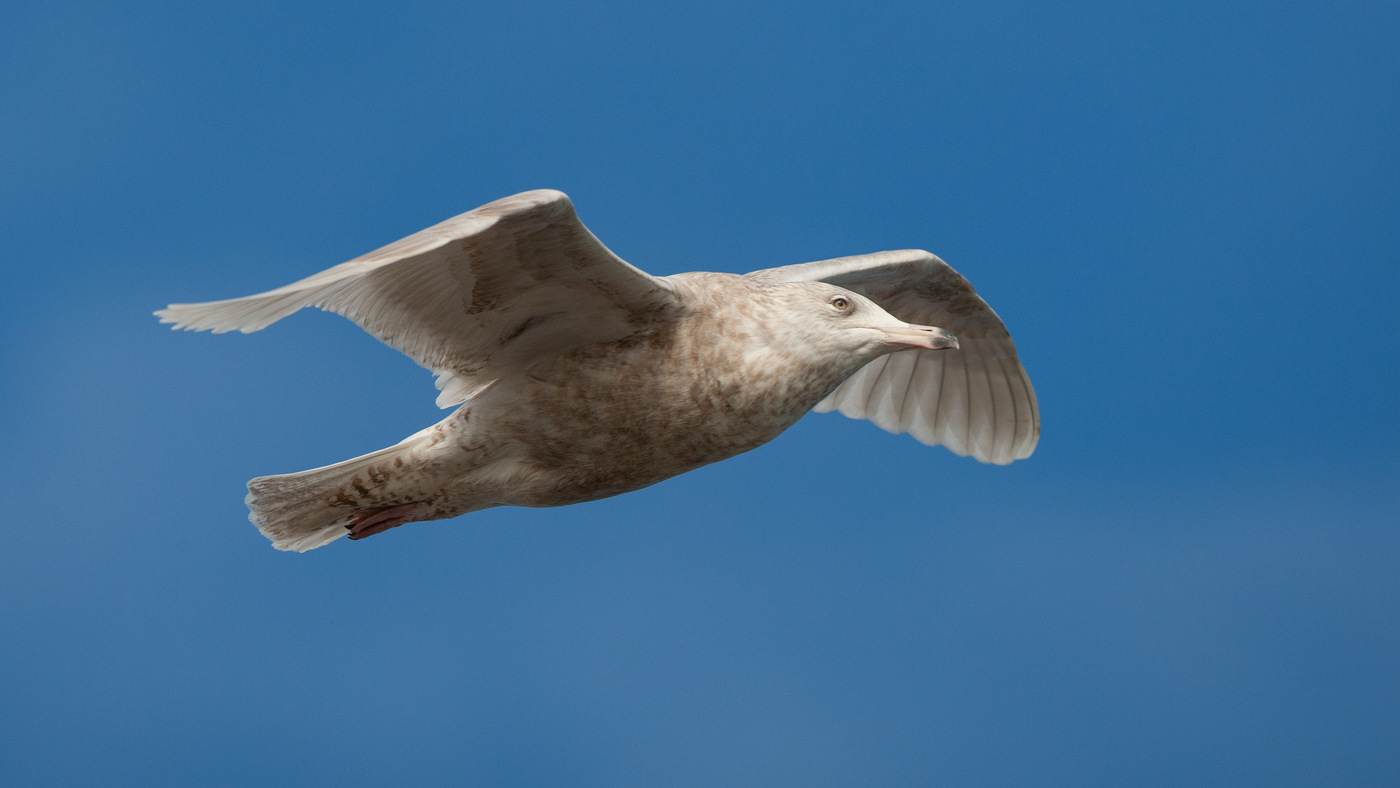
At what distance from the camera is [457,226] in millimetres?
4340

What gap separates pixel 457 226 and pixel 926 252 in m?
2.77

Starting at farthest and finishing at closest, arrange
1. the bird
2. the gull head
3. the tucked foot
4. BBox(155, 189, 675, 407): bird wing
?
the tucked foot → the gull head → the bird → BBox(155, 189, 675, 407): bird wing

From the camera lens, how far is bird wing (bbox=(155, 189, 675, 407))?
14.7 ft

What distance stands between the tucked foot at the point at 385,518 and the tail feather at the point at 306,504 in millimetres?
42

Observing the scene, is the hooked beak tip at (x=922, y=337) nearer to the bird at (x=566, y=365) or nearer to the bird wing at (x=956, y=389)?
the bird at (x=566, y=365)

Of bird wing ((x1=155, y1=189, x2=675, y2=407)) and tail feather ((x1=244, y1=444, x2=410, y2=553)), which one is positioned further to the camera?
tail feather ((x1=244, y1=444, x2=410, y2=553))

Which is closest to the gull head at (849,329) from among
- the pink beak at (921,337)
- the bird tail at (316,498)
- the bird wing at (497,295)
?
the pink beak at (921,337)

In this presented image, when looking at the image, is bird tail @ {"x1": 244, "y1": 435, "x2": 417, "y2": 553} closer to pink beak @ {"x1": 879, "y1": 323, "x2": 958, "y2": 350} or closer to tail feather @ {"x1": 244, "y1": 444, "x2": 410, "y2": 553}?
tail feather @ {"x1": 244, "y1": 444, "x2": 410, "y2": 553}

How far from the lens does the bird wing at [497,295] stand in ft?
14.7

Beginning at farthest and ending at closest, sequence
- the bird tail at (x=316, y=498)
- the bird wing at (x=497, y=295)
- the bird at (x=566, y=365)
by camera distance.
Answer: the bird tail at (x=316, y=498), the bird at (x=566, y=365), the bird wing at (x=497, y=295)

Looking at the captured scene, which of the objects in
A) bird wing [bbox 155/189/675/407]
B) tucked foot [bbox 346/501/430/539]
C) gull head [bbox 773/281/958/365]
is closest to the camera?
bird wing [bbox 155/189/675/407]

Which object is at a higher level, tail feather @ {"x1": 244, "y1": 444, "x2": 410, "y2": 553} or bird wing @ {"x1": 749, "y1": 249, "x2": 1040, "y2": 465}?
bird wing @ {"x1": 749, "y1": 249, "x2": 1040, "y2": 465}

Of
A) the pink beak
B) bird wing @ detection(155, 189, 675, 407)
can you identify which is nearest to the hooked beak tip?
the pink beak

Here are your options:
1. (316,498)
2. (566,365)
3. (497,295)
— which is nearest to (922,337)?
(566,365)
